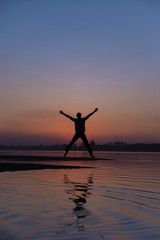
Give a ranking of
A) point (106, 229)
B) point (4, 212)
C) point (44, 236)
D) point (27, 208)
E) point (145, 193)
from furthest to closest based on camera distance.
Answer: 1. point (145, 193)
2. point (27, 208)
3. point (4, 212)
4. point (106, 229)
5. point (44, 236)

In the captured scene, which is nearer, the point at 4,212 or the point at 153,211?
the point at 4,212

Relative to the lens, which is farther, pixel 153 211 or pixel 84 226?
pixel 153 211

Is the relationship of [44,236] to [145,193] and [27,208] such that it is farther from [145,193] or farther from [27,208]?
[145,193]

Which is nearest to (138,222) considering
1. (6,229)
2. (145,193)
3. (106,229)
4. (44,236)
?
(106,229)

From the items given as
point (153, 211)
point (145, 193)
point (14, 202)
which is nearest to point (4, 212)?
point (14, 202)

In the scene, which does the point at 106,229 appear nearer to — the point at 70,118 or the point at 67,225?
the point at 67,225

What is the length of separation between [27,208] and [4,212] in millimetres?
616

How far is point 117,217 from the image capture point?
598 cm

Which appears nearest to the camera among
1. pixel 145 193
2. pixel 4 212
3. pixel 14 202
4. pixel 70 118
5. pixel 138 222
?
pixel 138 222

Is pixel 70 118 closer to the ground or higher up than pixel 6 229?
higher up

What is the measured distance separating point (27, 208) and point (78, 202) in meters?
1.38

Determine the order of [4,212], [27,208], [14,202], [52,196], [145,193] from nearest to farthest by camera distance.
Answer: [4,212]
[27,208]
[14,202]
[52,196]
[145,193]

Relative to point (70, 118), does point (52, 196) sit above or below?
below

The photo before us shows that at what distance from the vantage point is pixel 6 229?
5.00 meters
